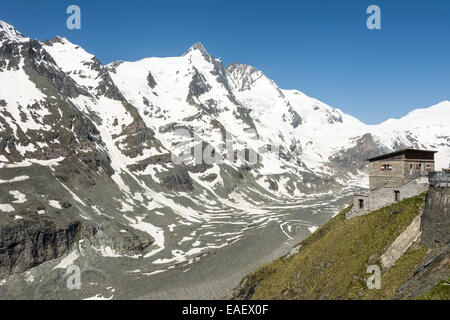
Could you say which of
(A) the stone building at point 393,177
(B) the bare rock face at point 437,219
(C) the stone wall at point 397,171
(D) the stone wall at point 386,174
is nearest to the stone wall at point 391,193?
(A) the stone building at point 393,177

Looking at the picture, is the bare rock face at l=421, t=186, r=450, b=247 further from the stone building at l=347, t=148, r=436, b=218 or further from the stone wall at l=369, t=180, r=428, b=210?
the stone building at l=347, t=148, r=436, b=218

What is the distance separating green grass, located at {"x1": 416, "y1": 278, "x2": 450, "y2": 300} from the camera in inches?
640

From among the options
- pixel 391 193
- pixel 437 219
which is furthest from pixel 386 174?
pixel 437 219

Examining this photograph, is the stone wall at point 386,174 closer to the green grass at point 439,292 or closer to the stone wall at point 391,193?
the stone wall at point 391,193

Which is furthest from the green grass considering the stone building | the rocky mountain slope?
the stone building

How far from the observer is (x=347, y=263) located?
33.7 meters

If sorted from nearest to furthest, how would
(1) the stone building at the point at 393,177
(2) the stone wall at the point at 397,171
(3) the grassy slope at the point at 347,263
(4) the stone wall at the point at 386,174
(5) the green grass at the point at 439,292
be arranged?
(5) the green grass at the point at 439,292
(3) the grassy slope at the point at 347,263
(1) the stone building at the point at 393,177
(2) the stone wall at the point at 397,171
(4) the stone wall at the point at 386,174

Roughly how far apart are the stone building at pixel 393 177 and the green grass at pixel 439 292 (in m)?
25.5

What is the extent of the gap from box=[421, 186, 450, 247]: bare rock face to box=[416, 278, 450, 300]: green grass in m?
8.72

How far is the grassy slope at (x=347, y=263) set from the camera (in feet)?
89.5

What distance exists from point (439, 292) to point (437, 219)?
12.4 metres
